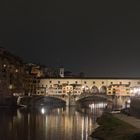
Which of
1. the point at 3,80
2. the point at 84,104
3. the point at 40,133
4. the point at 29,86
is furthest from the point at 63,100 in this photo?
the point at 40,133

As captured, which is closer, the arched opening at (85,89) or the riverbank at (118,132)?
the riverbank at (118,132)

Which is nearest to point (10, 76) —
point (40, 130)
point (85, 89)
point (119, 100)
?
point (119, 100)

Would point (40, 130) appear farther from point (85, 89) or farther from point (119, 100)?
point (85, 89)

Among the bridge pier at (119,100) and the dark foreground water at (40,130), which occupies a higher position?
the bridge pier at (119,100)

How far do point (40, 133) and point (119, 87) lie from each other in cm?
6985

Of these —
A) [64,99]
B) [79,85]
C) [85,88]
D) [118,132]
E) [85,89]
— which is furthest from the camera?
[79,85]

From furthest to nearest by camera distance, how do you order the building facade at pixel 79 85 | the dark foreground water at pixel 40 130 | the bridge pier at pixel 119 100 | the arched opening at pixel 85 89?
the arched opening at pixel 85 89, the building facade at pixel 79 85, the bridge pier at pixel 119 100, the dark foreground water at pixel 40 130

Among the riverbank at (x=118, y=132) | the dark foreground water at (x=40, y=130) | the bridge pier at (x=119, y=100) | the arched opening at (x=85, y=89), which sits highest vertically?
the arched opening at (x=85, y=89)

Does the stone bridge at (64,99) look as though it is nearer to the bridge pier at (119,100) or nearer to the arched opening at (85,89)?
the bridge pier at (119,100)

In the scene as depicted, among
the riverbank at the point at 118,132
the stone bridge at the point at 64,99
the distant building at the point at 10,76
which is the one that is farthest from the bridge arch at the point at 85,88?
the riverbank at the point at 118,132

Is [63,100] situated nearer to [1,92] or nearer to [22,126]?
[1,92]

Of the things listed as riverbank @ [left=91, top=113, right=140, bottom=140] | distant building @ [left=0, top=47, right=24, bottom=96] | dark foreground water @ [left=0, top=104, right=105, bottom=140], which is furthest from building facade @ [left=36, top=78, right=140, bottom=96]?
riverbank @ [left=91, top=113, right=140, bottom=140]

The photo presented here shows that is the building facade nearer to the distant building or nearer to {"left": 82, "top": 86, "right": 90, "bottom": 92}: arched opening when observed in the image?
{"left": 82, "top": 86, "right": 90, "bottom": 92}: arched opening

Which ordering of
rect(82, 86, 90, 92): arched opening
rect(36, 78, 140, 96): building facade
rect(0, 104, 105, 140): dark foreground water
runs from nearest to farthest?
rect(0, 104, 105, 140): dark foreground water → rect(36, 78, 140, 96): building facade → rect(82, 86, 90, 92): arched opening
